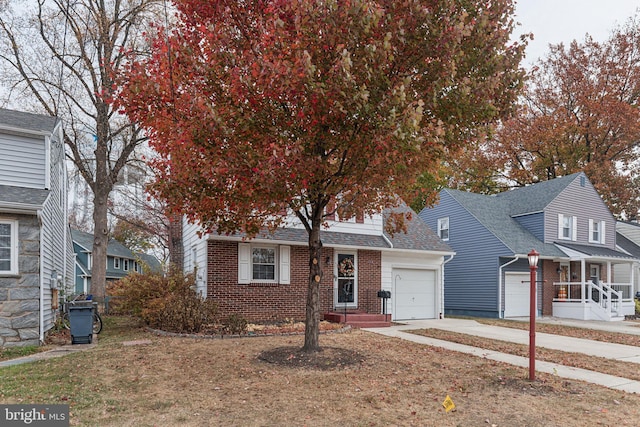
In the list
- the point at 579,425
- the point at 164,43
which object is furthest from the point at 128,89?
the point at 579,425

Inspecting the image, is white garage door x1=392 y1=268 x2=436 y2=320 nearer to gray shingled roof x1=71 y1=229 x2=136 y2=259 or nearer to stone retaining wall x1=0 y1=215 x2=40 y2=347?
stone retaining wall x1=0 y1=215 x2=40 y2=347

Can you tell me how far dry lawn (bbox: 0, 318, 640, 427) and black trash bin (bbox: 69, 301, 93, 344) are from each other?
1.38m

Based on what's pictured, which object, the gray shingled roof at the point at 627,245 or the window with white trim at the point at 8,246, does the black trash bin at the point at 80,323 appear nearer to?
the window with white trim at the point at 8,246

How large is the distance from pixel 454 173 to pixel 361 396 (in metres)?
30.1

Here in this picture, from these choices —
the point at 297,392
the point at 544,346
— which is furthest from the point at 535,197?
the point at 297,392

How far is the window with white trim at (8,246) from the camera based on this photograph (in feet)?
31.1

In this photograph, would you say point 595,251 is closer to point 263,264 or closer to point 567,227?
point 567,227

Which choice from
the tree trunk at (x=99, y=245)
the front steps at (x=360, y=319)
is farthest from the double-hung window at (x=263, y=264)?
the tree trunk at (x=99, y=245)

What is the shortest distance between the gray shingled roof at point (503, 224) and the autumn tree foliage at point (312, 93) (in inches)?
532

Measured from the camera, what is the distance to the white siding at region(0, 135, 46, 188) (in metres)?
10.3

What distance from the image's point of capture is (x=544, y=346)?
1120 centimetres

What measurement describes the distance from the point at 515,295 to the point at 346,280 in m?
9.24

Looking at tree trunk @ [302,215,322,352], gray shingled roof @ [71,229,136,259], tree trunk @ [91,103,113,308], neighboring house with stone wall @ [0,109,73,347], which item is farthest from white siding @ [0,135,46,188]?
gray shingled roof @ [71,229,136,259]

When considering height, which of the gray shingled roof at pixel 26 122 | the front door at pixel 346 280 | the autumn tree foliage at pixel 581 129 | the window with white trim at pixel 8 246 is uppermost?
the autumn tree foliage at pixel 581 129
